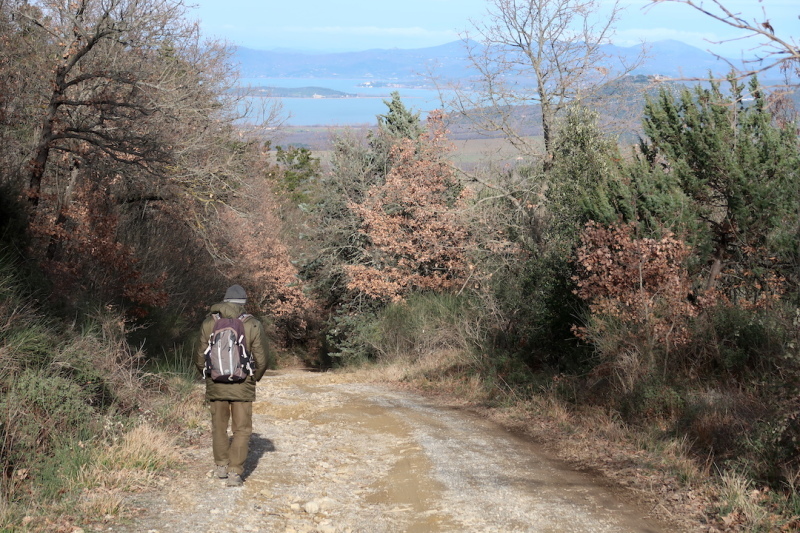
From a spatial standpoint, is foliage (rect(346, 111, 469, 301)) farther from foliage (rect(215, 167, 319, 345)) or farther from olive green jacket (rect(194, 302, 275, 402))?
olive green jacket (rect(194, 302, 275, 402))

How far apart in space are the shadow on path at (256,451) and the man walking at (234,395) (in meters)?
0.37

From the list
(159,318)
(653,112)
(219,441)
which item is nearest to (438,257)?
(159,318)

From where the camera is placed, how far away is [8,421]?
6.65 metres

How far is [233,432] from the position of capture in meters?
6.93

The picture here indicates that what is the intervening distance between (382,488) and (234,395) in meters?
1.73

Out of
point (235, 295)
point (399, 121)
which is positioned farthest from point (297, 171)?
point (235, 295)

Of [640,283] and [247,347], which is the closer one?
[247,347]

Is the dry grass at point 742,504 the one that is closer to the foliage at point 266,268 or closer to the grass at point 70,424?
the grass at point 70,424

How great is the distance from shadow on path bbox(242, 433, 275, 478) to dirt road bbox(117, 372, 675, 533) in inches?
0.5

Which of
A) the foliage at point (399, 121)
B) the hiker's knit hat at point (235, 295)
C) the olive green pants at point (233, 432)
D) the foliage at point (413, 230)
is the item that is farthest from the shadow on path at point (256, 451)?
the foliage at point (399, 121)

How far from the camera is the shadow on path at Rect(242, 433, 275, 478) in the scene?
7.58 meters

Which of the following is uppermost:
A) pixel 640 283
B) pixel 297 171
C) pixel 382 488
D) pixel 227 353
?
pixel 297 171

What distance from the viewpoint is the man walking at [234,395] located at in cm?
688

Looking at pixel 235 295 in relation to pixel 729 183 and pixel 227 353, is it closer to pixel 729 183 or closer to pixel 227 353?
pixel 227 353
